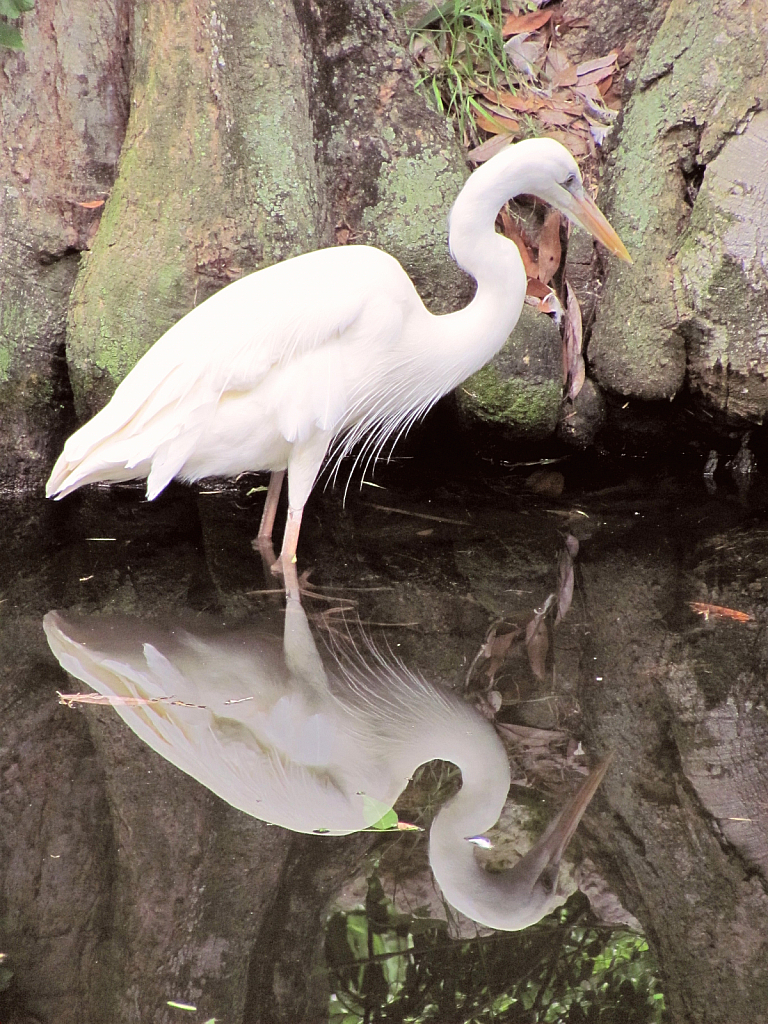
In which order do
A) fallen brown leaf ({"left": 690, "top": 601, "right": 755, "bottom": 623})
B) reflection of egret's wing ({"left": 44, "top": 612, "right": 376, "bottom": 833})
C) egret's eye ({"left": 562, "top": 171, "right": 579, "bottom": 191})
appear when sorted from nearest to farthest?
reflection of egret's wing ({"left": 44, "top": 612, "right": 376, "bottom": 833})
fallen brown leaf ({"left": 690, "top": 601, "right": 755, "bottom": 623})
egret's eye ({"left": 562, "top": 171, "right": 579, "bottom": 191})

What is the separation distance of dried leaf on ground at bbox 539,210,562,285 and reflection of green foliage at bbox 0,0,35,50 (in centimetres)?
230

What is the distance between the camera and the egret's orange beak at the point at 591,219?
366cm

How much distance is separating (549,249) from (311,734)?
9.13ft

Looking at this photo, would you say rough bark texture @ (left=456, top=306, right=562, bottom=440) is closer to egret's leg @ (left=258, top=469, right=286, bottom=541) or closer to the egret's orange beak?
the egret's orange beak

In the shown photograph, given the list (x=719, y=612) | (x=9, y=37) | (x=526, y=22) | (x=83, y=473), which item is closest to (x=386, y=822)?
(x=719, y=612)

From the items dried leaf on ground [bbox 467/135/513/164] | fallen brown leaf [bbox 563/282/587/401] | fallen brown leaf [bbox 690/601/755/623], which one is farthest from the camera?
dried leaf on ground [bbox 467/135/513/164]

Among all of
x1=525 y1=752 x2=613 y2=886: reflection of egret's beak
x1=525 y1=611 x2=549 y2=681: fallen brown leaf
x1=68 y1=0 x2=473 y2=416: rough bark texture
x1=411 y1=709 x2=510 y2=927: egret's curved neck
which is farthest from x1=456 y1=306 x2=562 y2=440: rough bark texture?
x1=525 y1=752 x2=613 y2=886: reflection of egret's beak

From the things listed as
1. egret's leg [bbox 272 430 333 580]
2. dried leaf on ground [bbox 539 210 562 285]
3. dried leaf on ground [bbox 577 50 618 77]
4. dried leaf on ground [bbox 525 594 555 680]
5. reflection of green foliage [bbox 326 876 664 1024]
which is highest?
dried leaf on ground [bbox 577 50 618 77]

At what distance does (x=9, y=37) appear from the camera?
405 cm

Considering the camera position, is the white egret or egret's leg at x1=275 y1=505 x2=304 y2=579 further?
egret's leg at x1=275 y1=505 x2=304 y2=579

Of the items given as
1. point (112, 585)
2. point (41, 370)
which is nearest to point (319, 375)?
point (112, 585)

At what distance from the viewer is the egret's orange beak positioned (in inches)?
144

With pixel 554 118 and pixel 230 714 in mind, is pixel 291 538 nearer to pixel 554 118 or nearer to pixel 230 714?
pixel 230 714

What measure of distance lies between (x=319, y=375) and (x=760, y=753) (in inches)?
73.5
